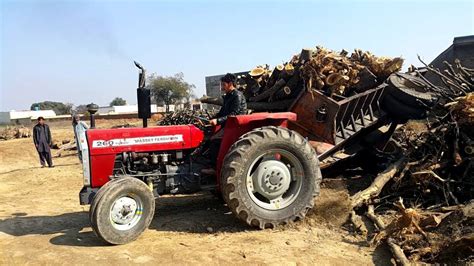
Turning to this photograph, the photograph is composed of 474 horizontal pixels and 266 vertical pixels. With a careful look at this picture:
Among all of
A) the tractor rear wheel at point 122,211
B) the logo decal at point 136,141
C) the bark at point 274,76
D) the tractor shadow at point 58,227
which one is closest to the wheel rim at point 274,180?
the logo decal at point 136,141

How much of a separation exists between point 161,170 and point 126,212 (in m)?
0.94

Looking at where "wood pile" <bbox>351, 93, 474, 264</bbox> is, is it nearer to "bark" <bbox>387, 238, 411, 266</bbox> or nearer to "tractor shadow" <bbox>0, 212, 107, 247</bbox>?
"bark" <bbox>387, 238, 411, 266</bbox>

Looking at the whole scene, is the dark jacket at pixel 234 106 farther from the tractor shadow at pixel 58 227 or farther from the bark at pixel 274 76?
the tractor shadow at pixel 58 227

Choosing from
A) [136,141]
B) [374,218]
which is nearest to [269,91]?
[136,141]

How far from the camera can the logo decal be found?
555 centimetres

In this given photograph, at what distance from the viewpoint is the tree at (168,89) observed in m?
49.8

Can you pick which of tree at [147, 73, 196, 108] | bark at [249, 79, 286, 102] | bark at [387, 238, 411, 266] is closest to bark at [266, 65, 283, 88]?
bark at [249, 79, 286, 102]

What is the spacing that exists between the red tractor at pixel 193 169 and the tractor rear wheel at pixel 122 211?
1 centimetres

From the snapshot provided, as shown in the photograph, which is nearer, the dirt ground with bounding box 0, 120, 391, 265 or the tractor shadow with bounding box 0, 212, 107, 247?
the dirt ground with bounding box 0, 120, 391, 265

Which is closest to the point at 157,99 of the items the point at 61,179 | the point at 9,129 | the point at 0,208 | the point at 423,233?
the point at 9,129

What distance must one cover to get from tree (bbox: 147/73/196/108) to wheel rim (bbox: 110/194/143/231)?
145 ft

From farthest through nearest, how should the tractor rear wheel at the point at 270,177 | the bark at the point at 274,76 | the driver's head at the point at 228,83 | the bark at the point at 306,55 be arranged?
the bark at the point at 274,76
the bark at the point at 306,55
the driver's head at the point at 228,83
the tractor rear wheel at the point at 270,177

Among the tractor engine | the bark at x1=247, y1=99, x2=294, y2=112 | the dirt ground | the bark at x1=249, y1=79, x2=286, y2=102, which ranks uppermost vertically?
the bark at x1=249, y1=79, x2=286, y2=102

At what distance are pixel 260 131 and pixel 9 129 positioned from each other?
21.2 m
